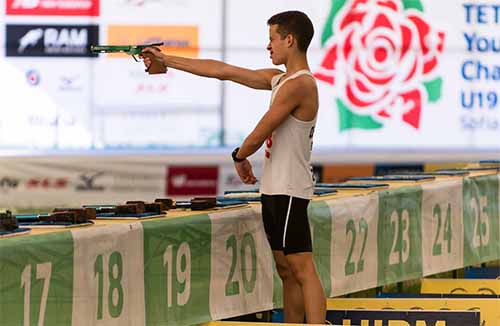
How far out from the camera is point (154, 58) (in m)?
5.27

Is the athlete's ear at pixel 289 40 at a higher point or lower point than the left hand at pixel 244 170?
higher

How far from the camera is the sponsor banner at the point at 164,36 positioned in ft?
47.6

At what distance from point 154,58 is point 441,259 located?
94.1 inches

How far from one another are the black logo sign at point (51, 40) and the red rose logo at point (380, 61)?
230 centimetres

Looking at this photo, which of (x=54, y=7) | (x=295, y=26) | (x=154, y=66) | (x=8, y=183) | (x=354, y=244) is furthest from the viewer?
(x=54, y=7)

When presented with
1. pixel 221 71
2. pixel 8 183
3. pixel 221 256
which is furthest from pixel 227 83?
pixel 221 256

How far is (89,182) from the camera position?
522 inches

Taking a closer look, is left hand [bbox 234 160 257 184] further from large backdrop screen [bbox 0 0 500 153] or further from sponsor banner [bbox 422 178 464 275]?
large backdrop screen [bbox 0 0 500 153]

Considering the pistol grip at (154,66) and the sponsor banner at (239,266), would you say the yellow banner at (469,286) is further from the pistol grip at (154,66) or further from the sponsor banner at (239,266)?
the pistol grip at (154,66)

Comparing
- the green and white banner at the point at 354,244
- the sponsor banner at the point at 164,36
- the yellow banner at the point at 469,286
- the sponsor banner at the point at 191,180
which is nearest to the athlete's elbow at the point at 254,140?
the green and white banner at the point at 354,244

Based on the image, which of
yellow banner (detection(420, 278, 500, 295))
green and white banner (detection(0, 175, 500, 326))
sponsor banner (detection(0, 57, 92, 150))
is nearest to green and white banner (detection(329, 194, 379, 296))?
green and white banner (detection(0, 175, 500, 326))

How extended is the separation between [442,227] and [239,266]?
214cm

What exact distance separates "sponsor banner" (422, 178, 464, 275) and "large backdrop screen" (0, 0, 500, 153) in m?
7.00

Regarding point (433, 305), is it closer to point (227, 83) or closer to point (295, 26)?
point (295, 26)
